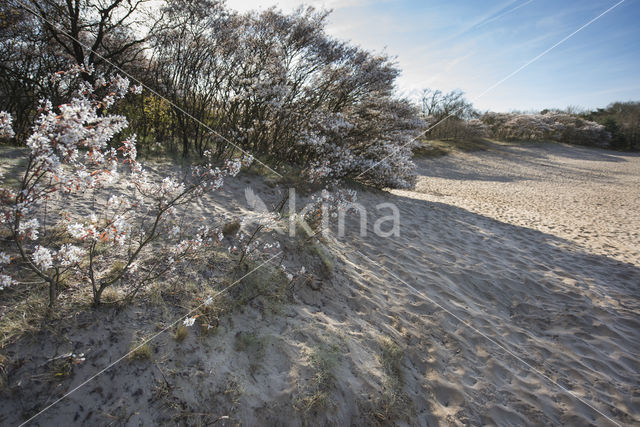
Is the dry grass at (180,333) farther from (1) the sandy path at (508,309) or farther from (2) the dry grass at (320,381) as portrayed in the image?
(1) the sandy path at (508,309)

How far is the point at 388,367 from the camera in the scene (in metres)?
3.35

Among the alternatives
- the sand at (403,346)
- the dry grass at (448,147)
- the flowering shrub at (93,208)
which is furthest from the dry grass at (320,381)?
the dry grass at (448,147)

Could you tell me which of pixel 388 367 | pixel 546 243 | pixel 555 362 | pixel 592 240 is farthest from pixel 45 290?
pixel 592 240

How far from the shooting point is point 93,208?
425 cm

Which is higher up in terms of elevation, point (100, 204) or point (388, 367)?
point (100, 204)

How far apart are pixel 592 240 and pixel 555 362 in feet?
23.1

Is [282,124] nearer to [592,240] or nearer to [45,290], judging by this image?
[45,290]

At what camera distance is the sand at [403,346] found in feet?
7.83

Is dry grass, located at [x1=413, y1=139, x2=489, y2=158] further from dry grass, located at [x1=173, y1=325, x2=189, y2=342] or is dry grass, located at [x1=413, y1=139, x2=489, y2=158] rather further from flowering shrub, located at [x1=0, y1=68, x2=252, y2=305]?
dry grass, located at [x1=173, y1=325, x2=189, y2=342]

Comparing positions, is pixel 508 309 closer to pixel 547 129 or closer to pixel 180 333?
pixel 180 333

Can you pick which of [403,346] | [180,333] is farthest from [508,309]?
[180,333]

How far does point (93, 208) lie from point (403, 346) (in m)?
4.74

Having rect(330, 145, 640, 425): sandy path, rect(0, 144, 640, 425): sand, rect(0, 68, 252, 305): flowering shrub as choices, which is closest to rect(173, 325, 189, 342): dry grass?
rect(0, 144, 640, 425): sand

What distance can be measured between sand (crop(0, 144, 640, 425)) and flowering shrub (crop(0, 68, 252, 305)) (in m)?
0.59
